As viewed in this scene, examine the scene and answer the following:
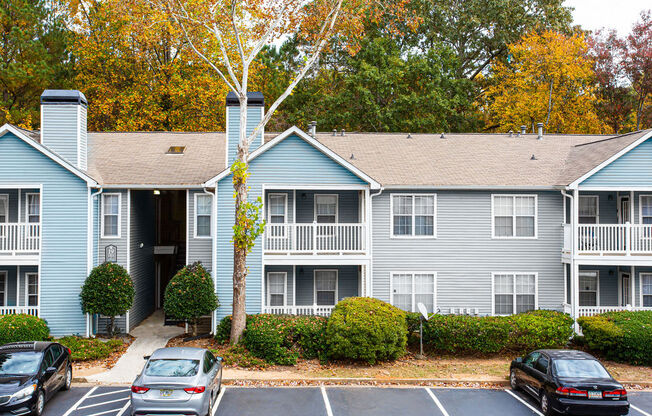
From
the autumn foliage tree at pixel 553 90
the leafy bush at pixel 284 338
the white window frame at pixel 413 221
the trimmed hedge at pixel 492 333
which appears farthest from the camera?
the autumn foliage tree at pixel 553 90

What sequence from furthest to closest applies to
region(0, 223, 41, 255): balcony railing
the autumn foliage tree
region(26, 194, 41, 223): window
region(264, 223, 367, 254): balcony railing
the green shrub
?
the autumn foliage tree, region(26, 194, 41, 223): window, region(264, 223, 367, 254): balcony railing, region(0, 223, 41, 255): balcony railing, the green shrub

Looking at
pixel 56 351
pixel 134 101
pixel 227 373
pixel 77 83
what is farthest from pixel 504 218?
pixel 77 83

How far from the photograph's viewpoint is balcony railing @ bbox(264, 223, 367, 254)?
19031mm

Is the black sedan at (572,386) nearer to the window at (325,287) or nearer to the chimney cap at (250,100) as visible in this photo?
the window at (325,287)

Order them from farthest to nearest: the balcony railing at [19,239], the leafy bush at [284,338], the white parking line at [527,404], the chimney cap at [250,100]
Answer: the chimney cap at [250,100], the balcony railing at [19,239], the leafy bush at [284,338], the white parking line at [527,404]

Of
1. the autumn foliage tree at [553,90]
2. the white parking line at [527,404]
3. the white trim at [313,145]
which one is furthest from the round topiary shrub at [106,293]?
the autumn foliage tree at [553,90]

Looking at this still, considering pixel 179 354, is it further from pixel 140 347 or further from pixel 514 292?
pixel 514 292

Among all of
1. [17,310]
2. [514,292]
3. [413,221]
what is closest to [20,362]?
[17,310]

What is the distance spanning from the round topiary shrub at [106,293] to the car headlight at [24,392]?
20.9ft

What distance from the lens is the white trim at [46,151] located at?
729 inches

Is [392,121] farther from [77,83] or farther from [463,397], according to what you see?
[463,397]

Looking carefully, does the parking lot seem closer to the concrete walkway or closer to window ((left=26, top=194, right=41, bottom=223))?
the concrete walkway

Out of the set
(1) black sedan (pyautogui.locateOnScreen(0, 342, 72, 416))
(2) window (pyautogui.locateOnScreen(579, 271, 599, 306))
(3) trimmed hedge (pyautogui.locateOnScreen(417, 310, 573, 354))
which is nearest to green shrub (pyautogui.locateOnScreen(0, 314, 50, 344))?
(1) black sedan (pyautogui.locateOnScreen(0, 342, 72, 416))

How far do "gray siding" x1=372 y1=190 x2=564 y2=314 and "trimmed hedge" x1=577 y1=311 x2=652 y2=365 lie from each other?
8.65 ft
